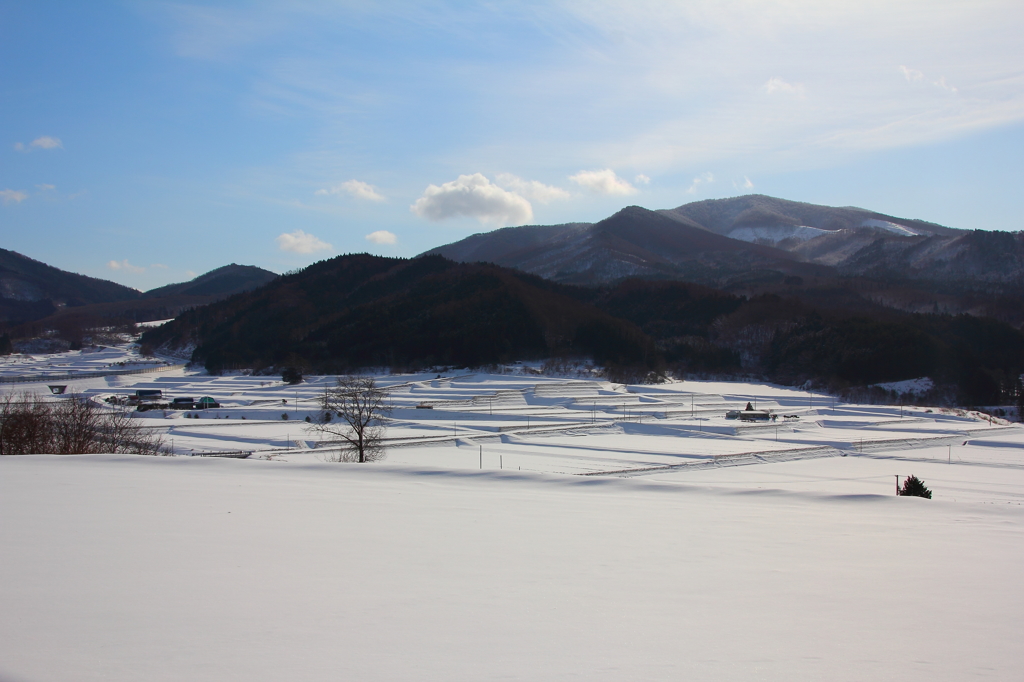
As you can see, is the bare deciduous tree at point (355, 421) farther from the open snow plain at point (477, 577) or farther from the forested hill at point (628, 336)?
the forested hill at point (628, 336)

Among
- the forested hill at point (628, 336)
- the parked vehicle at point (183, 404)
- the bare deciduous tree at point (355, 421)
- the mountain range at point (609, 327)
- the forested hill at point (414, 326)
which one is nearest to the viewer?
the bare deciduous tree at point (355, 421)

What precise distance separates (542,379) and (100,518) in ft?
193

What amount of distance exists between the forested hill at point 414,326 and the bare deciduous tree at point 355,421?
33.4 meters

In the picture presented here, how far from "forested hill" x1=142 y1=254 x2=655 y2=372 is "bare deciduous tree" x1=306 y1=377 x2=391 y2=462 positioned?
110 ft

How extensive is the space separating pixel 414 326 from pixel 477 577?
85.8m

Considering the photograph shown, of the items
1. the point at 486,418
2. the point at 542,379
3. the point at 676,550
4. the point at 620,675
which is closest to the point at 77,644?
the point at 620,675

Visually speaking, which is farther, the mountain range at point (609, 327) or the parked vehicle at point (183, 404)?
the mountain range at point (609, 327)

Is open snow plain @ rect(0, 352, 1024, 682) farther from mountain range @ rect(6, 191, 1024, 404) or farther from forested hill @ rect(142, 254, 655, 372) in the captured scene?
forested hill @ rect(142, 254, 655, 372)

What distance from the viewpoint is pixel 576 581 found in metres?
4.41

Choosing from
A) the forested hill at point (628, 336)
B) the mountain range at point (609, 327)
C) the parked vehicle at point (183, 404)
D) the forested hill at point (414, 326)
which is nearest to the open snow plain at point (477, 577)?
the parked vehicle at point (183, 404)

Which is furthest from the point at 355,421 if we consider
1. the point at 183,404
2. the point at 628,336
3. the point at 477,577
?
the point at 628,336

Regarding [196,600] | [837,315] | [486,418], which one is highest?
[837,315]

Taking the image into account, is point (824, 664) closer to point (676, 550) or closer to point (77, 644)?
point (676, 550)

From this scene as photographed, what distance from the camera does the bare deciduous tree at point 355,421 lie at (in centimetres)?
2544
